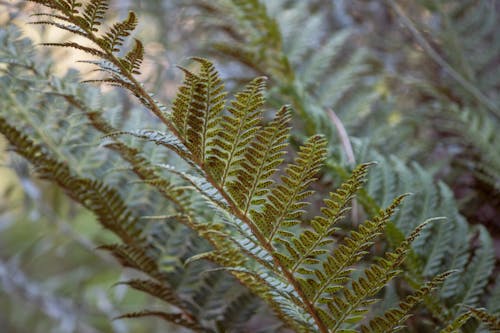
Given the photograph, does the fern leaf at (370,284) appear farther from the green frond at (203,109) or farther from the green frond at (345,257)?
the green frond at (203,109)

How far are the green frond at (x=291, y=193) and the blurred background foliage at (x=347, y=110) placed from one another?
163 mm

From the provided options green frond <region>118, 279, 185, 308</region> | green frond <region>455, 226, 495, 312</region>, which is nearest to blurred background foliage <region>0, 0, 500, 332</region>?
green frond <region>455, 226, 495, 312</region>

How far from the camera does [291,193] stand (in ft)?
0.95

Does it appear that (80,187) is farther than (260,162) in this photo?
Yes

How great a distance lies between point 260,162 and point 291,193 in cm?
3

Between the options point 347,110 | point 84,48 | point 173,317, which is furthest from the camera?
point 347,110

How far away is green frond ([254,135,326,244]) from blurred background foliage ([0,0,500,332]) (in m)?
0.16

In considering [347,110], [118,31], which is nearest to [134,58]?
[118,31]

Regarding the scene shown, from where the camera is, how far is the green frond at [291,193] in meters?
0.28

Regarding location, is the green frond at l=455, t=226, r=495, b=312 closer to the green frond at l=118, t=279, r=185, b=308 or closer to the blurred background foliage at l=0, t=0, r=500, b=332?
the blurred background foliage at l=0, t=0, r=500, b=332

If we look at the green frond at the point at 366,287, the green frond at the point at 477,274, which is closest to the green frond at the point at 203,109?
the green frond at the point at 366,287

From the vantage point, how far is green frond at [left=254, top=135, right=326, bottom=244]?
280 millimetres

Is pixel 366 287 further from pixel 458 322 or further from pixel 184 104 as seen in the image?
pixel 184 104

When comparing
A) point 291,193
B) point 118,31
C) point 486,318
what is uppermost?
point 118,31
